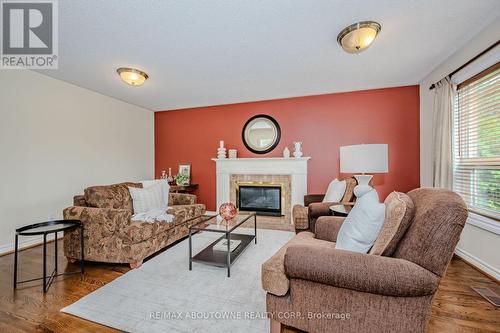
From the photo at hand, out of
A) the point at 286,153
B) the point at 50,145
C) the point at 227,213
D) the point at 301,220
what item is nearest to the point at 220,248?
the point at 227,213

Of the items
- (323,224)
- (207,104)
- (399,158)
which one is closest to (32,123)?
(207,104)

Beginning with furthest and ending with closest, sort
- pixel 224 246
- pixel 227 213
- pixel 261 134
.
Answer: pixel 261 134, pixel 227 213, pixel 224 246

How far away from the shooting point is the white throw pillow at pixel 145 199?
9.73ft

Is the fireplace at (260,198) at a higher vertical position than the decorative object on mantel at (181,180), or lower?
lower

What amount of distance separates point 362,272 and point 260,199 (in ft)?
10.9

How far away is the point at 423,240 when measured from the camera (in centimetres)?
107

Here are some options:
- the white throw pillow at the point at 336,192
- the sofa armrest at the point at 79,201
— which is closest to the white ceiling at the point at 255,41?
the white throw pillow at the point at 336,192

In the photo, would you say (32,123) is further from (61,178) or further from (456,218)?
(456,218)

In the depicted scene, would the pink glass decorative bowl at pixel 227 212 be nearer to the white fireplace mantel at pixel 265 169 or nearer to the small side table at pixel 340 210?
the small side table at pixel 340 210

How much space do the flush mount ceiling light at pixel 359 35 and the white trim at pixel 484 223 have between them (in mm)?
2166

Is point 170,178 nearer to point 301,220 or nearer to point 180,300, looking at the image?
point 301,220

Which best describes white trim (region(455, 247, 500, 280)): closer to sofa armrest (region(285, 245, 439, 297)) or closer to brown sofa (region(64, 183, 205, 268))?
sofa armrest (region(285, 245, 439, 297))

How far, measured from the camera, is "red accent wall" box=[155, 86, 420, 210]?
11.9ft

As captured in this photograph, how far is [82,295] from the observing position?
1.82m
